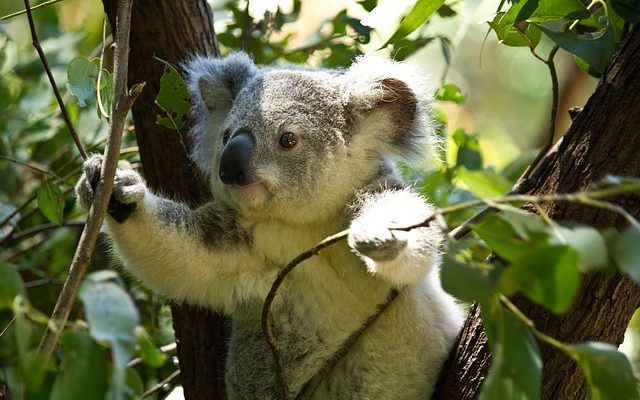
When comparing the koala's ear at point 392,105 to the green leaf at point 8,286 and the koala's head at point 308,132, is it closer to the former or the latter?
the koala's head at point 308,132

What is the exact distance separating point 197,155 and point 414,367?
1.18 m

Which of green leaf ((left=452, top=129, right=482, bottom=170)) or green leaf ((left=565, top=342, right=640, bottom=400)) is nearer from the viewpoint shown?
green leaf ((left=565, top=342, right=640, bottom=400))

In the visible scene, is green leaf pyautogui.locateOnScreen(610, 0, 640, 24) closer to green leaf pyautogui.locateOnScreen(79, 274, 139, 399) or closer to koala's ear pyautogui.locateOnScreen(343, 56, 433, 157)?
koala's ear pyautogui.locateOnScreen(343, 56, 433, 157)

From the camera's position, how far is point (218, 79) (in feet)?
10.1

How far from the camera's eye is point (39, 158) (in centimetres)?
435

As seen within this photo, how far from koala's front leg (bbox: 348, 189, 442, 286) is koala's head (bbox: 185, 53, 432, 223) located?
17 centimetres

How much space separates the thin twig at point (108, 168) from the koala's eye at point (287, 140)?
2.62ft

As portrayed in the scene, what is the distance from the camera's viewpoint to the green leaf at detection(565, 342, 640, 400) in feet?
4.47

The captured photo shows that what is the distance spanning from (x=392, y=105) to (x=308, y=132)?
1.20ft

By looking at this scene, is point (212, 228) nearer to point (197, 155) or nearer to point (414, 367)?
point (197, 155)

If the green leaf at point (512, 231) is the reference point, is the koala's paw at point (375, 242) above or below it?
below

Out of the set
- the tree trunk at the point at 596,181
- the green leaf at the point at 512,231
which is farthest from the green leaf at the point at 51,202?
the green leaf at the point at 512,231

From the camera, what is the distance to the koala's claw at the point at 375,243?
2.05m

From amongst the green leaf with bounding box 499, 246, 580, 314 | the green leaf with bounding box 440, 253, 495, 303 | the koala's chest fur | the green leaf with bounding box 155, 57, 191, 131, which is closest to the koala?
the koala's chest fur
